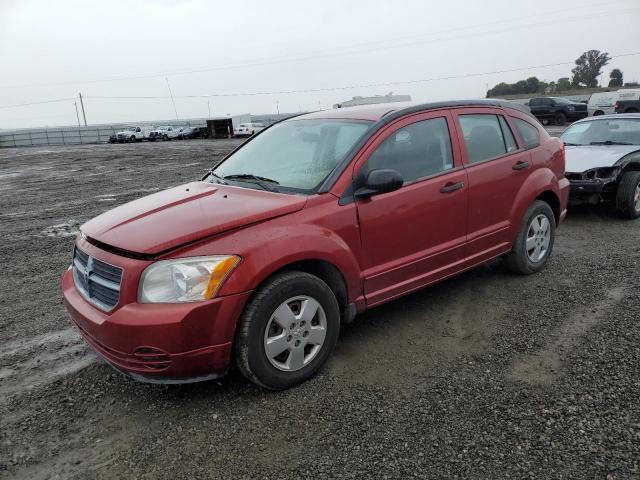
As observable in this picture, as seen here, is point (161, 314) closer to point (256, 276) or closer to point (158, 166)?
point (256, 276)

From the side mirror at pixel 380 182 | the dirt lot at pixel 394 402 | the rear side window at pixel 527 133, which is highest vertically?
the rear side window at pixel 527 133

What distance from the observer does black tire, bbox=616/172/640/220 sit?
271 inches

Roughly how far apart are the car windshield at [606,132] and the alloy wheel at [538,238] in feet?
12.2

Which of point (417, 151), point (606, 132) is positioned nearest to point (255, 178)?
point (417, 151)

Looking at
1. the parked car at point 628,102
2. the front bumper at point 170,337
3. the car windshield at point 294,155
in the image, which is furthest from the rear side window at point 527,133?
the parked car at point 628,102

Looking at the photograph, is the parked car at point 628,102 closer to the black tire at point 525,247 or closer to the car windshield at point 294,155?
the black tire at point 525,247

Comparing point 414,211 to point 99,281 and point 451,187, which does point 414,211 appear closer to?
point 451,187

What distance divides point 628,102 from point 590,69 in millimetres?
73709

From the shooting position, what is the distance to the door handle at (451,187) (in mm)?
3958

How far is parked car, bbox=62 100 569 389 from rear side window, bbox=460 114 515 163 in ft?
0.05

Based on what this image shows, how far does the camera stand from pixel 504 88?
83.0m

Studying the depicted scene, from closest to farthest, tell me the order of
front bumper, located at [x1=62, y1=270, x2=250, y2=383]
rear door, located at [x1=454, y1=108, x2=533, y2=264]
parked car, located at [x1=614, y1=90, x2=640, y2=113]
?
front bumper, located at [x1=62, y1=270, x2=250, y2=383] → rear door, located at [x1=454, y1=108, x2=533, y2=264] → parked car, located at [x1=614, y1=90, x2=640, y2=113]

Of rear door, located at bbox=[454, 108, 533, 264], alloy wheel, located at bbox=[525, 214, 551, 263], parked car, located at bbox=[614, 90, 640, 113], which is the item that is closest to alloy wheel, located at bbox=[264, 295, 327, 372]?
rear door, located at bbox=[454, 108, 533, 264]

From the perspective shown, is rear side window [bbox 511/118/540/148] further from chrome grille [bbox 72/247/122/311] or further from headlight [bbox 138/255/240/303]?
chrome grille [bbox 72/247/122/311]
